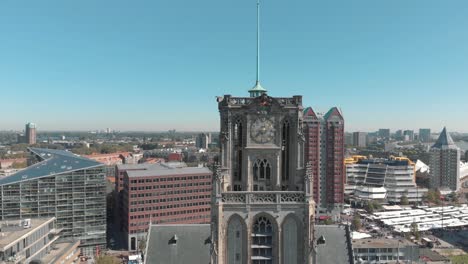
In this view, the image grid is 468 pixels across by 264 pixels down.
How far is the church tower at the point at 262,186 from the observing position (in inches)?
1112

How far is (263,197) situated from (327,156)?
118 metres

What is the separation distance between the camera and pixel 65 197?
3748 inches

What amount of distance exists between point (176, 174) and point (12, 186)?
145 ft

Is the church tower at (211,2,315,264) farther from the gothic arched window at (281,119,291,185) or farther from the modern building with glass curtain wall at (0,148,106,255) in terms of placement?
the modern building with glass curtain wall at (0,148,106,255)

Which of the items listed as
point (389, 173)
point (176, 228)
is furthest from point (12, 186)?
point (389, 173)

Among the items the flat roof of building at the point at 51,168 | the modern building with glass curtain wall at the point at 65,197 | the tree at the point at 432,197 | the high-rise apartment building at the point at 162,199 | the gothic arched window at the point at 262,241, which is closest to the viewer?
the gothic arched window at the point at 262,241

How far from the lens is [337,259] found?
32.0 metres

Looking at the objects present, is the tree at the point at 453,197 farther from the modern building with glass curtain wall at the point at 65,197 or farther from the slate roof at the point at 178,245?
the slate roof at the point at 178,245

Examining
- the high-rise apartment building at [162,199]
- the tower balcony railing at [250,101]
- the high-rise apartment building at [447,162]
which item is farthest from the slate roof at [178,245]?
the high-rise apartment building at [447,162]

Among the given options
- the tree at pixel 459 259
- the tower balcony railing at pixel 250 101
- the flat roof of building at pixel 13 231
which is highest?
the tower balcony railing at pixel 250 101

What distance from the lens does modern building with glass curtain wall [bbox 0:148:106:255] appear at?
90.0 metres

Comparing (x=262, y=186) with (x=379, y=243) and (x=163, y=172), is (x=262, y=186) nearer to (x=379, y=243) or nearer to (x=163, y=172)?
(x=379, y=243)

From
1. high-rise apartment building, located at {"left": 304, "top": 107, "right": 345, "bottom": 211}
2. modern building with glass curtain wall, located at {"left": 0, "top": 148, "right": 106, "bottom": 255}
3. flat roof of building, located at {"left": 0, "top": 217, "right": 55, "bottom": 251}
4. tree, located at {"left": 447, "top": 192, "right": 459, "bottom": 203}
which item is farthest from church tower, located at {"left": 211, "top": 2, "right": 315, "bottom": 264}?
tree, located at {"left": 447, "top": 192, "right": 459, "bottom": 203}

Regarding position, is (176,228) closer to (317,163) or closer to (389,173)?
(317,163)
